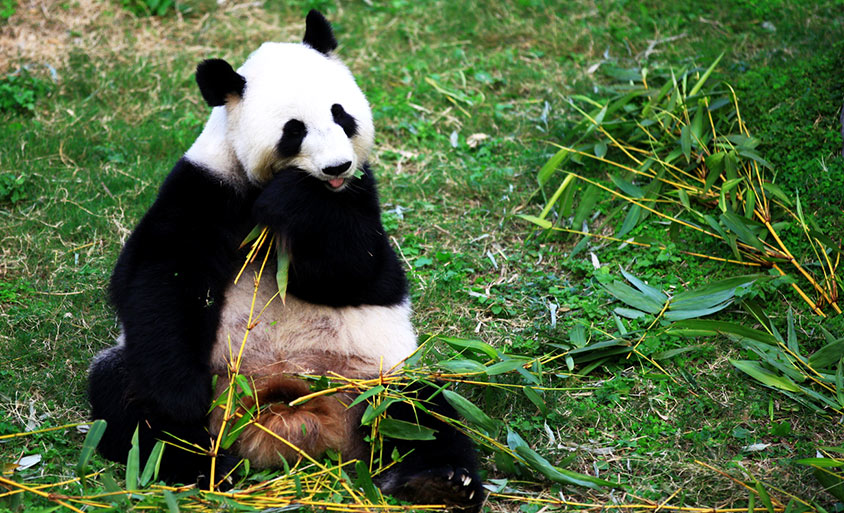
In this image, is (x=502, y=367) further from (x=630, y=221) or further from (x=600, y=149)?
(x=600, y=149)

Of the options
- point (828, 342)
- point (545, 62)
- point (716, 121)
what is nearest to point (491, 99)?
point (545, 62)

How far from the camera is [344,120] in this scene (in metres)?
3.08

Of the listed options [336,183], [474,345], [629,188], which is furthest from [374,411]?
[629,188]

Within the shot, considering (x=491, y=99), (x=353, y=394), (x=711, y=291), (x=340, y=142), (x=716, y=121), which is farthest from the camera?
(x=491, y=99)

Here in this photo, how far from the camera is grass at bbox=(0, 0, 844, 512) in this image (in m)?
3.22

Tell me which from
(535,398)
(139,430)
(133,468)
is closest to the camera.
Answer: (133,468)

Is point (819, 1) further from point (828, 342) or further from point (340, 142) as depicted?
point (340, 142)

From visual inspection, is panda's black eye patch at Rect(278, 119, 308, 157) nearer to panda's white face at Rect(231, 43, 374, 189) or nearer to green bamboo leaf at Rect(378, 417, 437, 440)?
panda's white face at Rect(231, 43, 374, 189)

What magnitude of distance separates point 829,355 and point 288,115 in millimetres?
2438

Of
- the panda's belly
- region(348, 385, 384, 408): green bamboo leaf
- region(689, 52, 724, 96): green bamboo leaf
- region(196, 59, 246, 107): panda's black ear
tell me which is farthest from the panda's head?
region(689, 52, 724, 96): green bamboo leaf

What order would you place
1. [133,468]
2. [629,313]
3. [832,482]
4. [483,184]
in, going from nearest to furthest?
[133,468], [832,482], [629,313], [483,184]

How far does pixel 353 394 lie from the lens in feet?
10.3

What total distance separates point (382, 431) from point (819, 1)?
491 centimetres

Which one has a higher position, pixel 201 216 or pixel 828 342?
pixel 201 216
